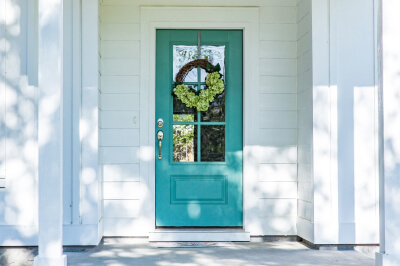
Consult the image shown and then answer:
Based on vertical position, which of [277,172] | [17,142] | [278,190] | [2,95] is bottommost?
[278,190]

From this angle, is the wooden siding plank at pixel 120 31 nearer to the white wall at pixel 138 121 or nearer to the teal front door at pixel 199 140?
the white wall at pixel 138 121

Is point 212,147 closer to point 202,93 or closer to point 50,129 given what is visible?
point 202,93

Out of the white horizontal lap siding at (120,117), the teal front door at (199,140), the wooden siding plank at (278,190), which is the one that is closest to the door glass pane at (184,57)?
the teal front door at (199,140)

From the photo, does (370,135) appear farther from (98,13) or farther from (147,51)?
(98,13)

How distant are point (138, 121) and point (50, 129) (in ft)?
5.21

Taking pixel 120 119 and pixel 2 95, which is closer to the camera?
pixel 2 95

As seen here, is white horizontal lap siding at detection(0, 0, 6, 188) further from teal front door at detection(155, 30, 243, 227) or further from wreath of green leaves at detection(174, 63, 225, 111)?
wreath of green leaves at detection(174, 63, 225, 111)

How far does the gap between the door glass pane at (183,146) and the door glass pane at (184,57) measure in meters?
0.48

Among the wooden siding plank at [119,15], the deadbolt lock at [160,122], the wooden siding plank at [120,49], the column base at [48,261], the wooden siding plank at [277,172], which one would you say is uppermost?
the wooden siding plank at [119,15]

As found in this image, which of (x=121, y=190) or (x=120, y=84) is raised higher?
(x=120, y=84)

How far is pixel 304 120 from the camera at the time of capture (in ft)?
15.1

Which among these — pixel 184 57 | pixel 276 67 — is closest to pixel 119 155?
pixel 184 57

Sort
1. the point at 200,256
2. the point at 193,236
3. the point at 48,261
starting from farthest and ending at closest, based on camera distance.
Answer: the point at 193,236, the point at 200,256, the point at 48,261

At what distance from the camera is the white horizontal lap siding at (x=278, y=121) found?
188 inches
